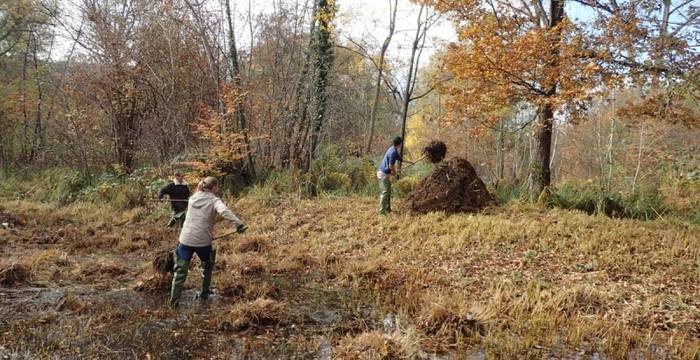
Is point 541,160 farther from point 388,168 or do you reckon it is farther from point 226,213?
point 226,213

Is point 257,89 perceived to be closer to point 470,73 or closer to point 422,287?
point 470,73

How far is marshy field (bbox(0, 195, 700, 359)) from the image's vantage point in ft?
14.9

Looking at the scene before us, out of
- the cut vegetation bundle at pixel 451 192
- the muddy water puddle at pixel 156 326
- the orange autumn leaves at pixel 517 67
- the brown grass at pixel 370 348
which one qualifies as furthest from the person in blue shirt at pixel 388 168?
the brown grass at pixel 370 348

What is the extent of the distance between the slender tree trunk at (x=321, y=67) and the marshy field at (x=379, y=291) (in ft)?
14.2

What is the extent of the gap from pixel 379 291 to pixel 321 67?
938 centimetres

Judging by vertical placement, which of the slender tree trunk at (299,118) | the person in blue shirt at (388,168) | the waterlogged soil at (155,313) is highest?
the slender tree trunk at (299,118)

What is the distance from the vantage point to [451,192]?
10.0 metres

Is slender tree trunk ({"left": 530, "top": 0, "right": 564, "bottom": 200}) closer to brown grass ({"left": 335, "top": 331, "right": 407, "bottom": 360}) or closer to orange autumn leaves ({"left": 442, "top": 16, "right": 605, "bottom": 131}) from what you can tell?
orange autumn leaves ({"left": 442, "top": 16, "right": 605, "bottom": 131})

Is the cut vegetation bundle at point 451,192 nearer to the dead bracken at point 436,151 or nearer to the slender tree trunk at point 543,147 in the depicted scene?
the dead bracken at point 436,151

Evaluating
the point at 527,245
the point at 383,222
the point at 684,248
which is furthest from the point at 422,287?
the point at 684,248

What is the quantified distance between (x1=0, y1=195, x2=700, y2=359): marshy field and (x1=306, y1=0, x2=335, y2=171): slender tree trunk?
14.2 ft

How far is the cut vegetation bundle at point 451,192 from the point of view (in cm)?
998

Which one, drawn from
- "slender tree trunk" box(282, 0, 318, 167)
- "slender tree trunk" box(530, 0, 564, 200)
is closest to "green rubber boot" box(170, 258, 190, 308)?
"slender tree trunk" box(530, 0, 564, 200)

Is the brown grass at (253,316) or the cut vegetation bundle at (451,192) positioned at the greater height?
the cut vegetation bundle at (451,192)
